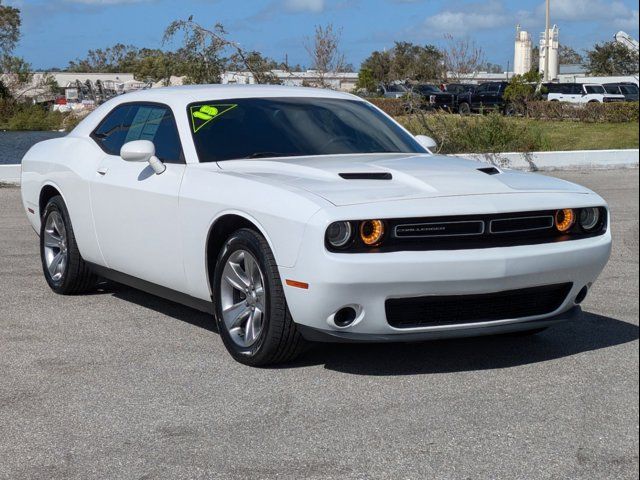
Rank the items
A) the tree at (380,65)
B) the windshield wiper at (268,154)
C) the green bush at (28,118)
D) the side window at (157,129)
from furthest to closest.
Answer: the tree at (380,65), the green bush at (28,118), the side window at (157,129), the windshield wiper at (268,154)

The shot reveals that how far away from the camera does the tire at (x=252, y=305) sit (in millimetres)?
5176

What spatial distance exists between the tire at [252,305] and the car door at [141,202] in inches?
20.0

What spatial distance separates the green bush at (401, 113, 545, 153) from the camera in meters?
20.1

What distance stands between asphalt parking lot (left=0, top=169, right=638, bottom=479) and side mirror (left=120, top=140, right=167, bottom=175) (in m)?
1.05

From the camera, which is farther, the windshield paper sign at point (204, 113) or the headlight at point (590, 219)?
the windshield paper sign at point (204, 113)

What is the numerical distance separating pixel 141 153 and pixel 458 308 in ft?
7.03

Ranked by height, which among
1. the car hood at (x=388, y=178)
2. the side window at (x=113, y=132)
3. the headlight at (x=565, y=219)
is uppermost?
the side window at (x=113, y=132)

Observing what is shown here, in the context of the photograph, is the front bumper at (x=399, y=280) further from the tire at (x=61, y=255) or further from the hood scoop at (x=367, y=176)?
the tire at (x=61, y=255)

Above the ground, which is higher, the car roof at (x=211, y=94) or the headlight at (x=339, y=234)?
the car roof at (x=211, y=94)

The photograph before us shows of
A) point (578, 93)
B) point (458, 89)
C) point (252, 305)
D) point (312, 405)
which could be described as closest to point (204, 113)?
point (252, 305)

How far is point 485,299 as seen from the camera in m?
5.09

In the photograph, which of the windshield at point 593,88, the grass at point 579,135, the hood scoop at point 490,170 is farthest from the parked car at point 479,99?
the hood scoop at point 490,170

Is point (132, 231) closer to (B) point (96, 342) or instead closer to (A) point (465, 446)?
(B) point (96, 342)

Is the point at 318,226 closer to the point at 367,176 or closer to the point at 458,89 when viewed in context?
the point at 367,176
